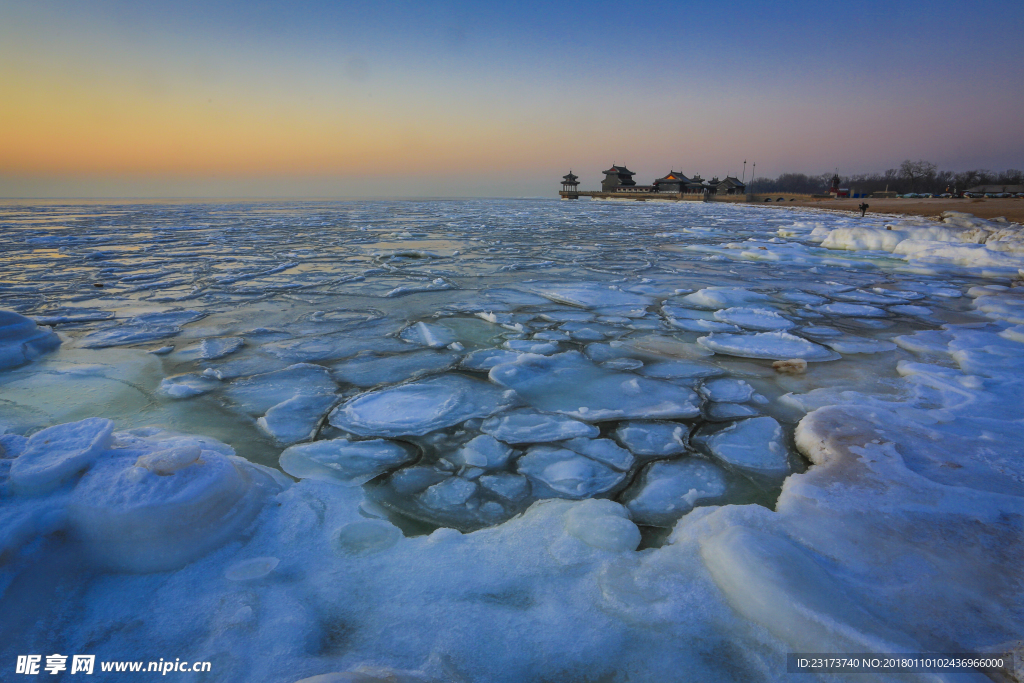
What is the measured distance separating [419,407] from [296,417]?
53 centimetres

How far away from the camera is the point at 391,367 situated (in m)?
2.58

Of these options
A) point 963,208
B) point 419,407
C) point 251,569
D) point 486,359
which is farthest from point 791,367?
point 963,208

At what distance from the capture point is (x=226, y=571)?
1155 millimetres

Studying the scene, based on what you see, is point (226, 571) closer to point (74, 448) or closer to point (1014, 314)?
point (74, 448)

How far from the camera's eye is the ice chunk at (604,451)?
170 cm

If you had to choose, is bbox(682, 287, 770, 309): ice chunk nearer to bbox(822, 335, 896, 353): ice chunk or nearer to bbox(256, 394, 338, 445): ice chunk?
bbox(822, 335, 896, 353): ice chunk

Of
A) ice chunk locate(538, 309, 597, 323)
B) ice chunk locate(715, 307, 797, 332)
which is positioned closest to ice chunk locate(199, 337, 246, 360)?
ice chunk locate(538, 309, 597, 323)

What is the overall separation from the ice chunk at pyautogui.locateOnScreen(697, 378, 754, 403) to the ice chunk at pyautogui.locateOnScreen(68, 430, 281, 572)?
1.96 meters

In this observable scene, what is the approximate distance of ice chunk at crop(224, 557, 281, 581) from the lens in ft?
3.75

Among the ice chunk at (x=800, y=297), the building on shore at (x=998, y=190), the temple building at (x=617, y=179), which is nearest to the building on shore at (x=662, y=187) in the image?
the temple building at (x=617, y=179)

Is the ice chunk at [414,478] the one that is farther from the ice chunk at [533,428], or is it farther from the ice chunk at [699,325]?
the ice chunk at [699,325]

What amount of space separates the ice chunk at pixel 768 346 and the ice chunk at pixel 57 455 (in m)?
2.95

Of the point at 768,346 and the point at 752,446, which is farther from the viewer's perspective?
the point at 768,346

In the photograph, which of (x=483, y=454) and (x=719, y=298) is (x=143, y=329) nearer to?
(x=483, y=454)
